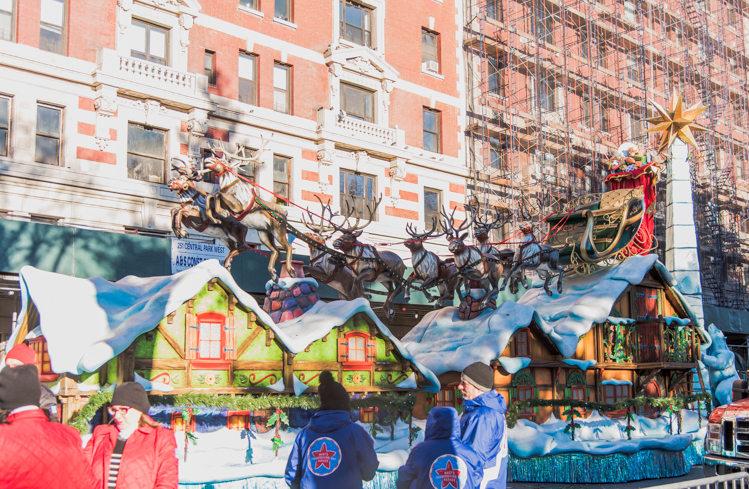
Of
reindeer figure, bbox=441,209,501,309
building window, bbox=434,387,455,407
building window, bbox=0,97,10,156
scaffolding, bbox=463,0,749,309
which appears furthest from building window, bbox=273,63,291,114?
building window, bbox=434,387,455,407

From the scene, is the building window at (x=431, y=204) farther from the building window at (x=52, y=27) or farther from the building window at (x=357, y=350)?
the building window at (x=357, y=350)

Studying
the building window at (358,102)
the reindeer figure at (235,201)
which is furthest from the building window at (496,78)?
the reindeer figure at (235,201)

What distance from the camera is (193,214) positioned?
12.9 meters

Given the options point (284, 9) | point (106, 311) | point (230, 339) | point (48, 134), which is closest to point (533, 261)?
point (230, 339)

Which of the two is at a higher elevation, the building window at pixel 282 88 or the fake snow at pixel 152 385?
the building window at pixel 282 88

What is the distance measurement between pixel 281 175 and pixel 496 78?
12086mm

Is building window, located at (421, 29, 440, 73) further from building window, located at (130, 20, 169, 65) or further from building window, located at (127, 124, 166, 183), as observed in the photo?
building window, located at (127, 124, 166, 183)

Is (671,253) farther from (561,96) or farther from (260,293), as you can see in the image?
(561,96)

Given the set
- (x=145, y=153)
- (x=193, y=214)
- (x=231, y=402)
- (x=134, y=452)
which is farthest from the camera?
(x=145, y=153)

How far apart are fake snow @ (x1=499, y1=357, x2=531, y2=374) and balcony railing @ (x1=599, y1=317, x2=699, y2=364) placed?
9.11 ft

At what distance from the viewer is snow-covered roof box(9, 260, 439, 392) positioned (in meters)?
9.02

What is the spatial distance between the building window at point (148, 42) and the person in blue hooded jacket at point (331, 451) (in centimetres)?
1681

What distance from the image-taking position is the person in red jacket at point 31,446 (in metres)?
4.31

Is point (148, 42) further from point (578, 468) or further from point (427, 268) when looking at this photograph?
point (578, 468)
